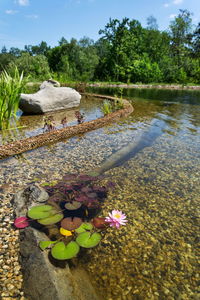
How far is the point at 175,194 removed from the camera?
223 centimetres

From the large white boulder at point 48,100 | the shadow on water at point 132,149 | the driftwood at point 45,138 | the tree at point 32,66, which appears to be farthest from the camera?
the tree at point 32,66

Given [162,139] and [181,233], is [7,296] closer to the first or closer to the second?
[181,233]

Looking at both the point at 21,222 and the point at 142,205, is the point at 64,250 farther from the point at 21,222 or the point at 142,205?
the point at 142,205

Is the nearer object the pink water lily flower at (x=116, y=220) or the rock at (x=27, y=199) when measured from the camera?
the pink water lily flower at (x=116, y=220)

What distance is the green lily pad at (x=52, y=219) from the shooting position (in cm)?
165

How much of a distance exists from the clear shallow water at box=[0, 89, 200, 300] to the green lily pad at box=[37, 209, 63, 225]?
41cm

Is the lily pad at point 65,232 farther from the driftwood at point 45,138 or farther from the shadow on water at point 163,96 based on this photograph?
the shadow on water at point 163,96

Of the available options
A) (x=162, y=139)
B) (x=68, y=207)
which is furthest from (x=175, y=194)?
(x=162, y=139)

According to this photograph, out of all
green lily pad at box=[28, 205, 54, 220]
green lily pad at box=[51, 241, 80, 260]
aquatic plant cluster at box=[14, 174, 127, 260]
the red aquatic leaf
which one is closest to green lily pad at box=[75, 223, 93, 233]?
aquatic plant cluster at box=[14, 174, 127, 260]

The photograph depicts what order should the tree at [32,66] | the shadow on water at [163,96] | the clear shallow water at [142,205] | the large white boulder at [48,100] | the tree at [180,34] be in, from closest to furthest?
the clear shallow water at [142,205], the large white boulder at [48,100], the shadow on water at [163,96], the tree at [32,66], the tree at [180,34]

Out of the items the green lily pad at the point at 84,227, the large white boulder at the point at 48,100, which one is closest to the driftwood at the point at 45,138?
the green lily pad at the point at 84,227

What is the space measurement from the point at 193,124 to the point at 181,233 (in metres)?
4.72

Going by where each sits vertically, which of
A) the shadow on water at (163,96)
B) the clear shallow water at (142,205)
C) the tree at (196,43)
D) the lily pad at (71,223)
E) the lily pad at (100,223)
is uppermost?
the tree at (196,43)

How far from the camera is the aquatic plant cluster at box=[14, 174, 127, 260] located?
4.78 ft
